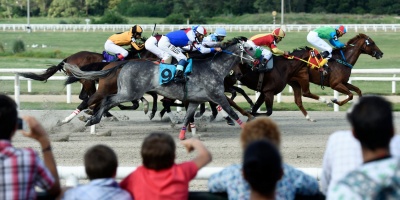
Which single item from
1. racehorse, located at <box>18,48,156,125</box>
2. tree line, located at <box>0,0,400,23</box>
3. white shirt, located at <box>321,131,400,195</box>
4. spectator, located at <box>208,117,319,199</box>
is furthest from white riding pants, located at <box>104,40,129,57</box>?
tree line, located at <box>0,0,400,23</box>

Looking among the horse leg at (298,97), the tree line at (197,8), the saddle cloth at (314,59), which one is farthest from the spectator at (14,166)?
the tree line at (197,8)

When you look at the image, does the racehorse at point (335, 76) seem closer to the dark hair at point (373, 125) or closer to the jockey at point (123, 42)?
the jockey at point (123, 42)

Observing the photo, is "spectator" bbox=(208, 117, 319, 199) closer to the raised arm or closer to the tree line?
the raised arm

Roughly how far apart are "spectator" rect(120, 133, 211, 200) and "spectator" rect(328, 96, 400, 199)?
984 mm

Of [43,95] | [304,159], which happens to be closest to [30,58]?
[43,95]

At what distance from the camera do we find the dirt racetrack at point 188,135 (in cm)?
1012

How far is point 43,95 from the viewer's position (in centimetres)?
2016

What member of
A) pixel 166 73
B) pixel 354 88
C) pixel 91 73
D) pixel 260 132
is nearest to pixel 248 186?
pixel 260 132

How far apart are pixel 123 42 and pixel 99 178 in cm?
1071

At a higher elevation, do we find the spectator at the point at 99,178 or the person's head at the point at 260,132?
the person's head at the point at 260,132

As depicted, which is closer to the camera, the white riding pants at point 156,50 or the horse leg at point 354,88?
the white riding pants at point 156,50

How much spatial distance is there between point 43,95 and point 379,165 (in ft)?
56.9

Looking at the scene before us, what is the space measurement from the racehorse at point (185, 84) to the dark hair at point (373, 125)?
864cm

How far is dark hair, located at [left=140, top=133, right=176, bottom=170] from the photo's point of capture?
414cm
